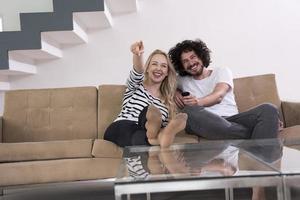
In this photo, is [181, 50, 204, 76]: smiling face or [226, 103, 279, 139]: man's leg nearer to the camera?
[226, 103, 279, 139]: man's leg

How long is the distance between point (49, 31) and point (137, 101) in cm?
93

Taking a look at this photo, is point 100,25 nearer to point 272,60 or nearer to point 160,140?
point 272,60

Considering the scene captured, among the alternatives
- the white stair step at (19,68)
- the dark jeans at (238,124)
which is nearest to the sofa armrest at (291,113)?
the dark jeans at (238,124)

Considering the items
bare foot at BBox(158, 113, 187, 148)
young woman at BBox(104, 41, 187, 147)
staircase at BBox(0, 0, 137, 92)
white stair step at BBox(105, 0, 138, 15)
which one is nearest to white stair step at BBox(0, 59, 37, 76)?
staircase at BBox(0, 0, 137, 92)

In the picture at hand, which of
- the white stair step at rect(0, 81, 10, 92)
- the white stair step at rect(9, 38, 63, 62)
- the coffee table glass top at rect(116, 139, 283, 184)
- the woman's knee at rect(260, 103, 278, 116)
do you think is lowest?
the coffee table glass top at rect(116, 139, 283, 184)

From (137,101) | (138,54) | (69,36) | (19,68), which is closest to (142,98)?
(137,101)

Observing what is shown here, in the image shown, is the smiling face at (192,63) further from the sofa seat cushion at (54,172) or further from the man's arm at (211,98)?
the sofa seat cushion at (54,172)

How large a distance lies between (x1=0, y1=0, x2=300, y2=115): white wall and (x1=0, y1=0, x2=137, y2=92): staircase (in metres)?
0.19

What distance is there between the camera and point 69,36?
11.1ft

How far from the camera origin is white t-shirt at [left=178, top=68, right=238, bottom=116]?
110 inches

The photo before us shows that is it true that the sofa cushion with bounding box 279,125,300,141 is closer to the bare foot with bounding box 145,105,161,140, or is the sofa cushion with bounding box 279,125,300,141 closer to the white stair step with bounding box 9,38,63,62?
the bare foot with bounding box 145,105,161,140

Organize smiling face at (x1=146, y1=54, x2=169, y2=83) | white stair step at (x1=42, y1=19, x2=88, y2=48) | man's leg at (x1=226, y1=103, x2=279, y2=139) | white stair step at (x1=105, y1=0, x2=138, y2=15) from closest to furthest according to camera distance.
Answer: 1. man's leg at (x1=226, y1=103, x2=279, y2=139)
2. smiling face at (x1=146, y1=54, x2=169, y2=83)
3. white stair step at (x1=42, y1=19, x2=88, y2=48)
4. white stair step at (x1=105, y1=0, x2=138, y2=15)

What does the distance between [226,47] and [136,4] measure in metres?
0.93

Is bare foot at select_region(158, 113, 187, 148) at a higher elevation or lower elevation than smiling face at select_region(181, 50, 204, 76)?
lower
